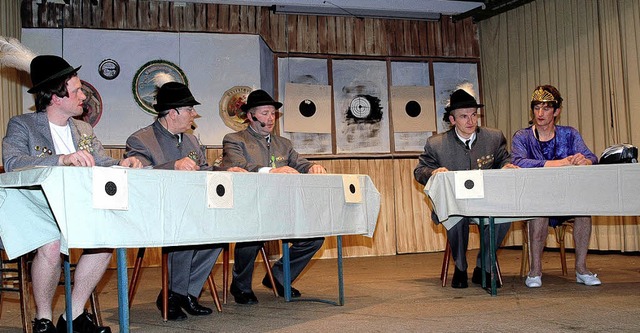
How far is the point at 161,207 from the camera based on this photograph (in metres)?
2.81

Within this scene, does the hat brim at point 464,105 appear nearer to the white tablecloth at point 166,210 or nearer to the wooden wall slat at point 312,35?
→ the white tablecloth at point 166,210

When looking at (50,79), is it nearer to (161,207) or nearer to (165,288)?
(161,207)

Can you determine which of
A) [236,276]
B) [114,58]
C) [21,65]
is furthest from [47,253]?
[114,58]

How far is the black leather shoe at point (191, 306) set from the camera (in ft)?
12.5

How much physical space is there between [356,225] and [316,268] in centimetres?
277

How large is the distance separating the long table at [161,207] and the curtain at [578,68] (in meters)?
4.21

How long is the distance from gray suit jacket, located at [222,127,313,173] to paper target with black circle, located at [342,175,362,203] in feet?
2.29

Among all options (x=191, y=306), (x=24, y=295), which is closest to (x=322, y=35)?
(x=191, y=306)

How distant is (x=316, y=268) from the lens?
6.69 metres

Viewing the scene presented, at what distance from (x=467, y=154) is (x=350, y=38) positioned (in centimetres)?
362

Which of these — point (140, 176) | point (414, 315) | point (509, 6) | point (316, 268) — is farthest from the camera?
point (509, 6)

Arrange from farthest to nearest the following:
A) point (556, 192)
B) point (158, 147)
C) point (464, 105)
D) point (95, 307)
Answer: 1. point (464, 105)
2. point (556, 192)
3. point (158, 147)
4. point (95, 307)

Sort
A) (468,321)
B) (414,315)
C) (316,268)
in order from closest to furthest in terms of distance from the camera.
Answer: (468,321) → (414,315) → (316,268)

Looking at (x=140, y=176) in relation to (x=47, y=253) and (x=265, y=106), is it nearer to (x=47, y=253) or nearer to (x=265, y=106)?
(x=47, y=253)
